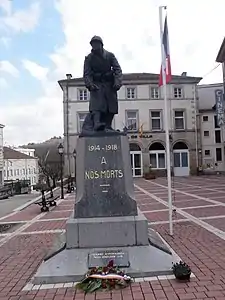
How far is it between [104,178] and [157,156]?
113ft

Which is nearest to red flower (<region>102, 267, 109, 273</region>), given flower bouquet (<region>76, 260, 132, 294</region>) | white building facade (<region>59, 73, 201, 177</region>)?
flower bouquet (<region>76, 260, 132, 294</region>)

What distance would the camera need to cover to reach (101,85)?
294 inches

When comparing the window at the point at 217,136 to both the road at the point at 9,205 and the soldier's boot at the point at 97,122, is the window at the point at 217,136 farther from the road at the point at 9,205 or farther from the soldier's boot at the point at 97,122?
the soldier's boot at the point at 97,122

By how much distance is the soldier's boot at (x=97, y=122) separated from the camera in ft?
23.9

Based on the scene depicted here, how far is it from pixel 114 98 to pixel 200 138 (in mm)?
35157

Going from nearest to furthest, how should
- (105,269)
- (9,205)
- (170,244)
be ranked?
(105,269) < (170,244) < (9,205)

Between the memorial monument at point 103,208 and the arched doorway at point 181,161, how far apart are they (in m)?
33.8

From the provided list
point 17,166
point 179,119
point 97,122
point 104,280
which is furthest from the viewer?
point 17,166

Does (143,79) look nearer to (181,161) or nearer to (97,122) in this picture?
(181,161)

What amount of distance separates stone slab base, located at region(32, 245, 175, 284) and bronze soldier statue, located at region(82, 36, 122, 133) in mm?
2510

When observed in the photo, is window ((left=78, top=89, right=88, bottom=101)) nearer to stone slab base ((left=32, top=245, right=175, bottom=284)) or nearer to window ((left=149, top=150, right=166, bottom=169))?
window ((left=149, top=150, right=166, bottom=169))

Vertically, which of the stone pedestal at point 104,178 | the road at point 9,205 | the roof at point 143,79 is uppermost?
the roof at point 143,79

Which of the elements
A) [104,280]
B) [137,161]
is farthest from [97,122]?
[137,161]

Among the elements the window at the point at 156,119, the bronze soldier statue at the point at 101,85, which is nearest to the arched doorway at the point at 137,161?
the window at the point at 156,119
